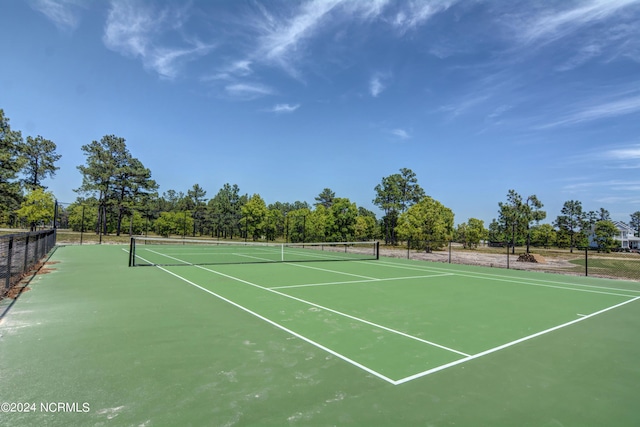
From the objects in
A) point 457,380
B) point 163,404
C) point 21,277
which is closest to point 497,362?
point 457,380

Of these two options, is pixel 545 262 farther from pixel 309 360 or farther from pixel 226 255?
pixel 309 360

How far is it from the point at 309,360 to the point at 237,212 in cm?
5885

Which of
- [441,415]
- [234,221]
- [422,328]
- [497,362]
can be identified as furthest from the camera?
[234,221]

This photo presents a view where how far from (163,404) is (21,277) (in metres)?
9.70

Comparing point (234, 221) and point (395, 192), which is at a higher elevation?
point (395, 192)

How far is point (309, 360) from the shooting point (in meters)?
4.17

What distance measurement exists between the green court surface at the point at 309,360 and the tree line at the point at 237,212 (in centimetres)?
2037

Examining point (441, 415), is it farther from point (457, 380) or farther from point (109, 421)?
point (109, 421)

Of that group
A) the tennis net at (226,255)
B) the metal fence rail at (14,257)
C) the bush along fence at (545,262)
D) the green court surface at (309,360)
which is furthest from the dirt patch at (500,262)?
the metal fence rail at (14,257)

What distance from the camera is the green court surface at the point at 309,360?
2.97m

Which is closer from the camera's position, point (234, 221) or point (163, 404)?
point (163, 404)

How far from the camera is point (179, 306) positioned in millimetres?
6906

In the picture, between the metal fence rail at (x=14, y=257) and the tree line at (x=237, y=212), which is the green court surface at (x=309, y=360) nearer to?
the metal fence rail at (x=14, y=257)

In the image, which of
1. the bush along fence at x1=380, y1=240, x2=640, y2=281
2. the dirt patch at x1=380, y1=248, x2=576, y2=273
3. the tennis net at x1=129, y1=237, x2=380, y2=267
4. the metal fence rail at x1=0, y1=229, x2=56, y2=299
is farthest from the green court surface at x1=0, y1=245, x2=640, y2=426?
the dirt patch at x1=380, y1=248, x2=576, y2=273
